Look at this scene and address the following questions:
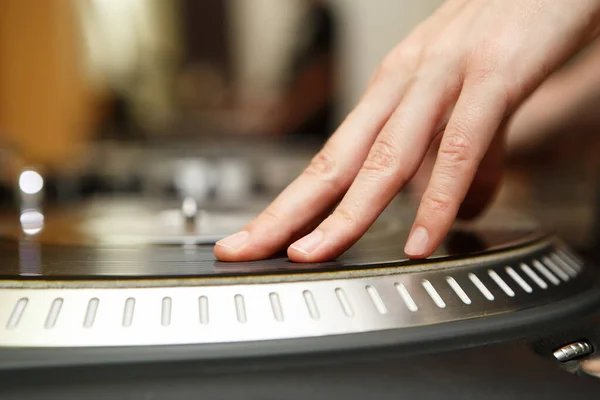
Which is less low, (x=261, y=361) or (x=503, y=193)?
(x=503, y=193)

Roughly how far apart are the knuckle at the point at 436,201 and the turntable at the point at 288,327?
0.04 meters

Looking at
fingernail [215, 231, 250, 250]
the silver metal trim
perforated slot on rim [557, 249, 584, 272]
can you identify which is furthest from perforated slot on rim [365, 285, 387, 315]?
perforated slot on rim [557, 249, 584, 272]

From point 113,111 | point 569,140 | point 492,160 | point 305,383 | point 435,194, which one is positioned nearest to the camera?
point 305,383

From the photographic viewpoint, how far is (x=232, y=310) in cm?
35

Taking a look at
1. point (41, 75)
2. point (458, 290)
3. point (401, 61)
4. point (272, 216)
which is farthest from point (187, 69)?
point (458, 290)

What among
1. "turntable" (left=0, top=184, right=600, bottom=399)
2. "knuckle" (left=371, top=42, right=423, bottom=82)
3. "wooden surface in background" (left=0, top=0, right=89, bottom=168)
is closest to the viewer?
"turntable" (left=0, top=184, right=600, bottom=399)

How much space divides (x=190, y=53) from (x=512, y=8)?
348 cm

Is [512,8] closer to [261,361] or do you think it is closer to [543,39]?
[543,39]

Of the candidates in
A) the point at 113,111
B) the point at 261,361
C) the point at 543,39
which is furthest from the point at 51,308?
the point at 113,111

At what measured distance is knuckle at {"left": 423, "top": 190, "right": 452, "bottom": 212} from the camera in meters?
0.46

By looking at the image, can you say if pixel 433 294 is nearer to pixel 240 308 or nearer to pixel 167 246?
pixel 240 308

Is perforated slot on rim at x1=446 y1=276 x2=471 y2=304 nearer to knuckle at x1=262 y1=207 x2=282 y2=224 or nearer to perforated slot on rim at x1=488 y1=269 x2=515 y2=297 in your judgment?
perforated slot on rim at x1=488 y1=269 x2=515 y2=297

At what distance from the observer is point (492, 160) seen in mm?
663

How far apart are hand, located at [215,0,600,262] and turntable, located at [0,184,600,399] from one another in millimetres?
32
